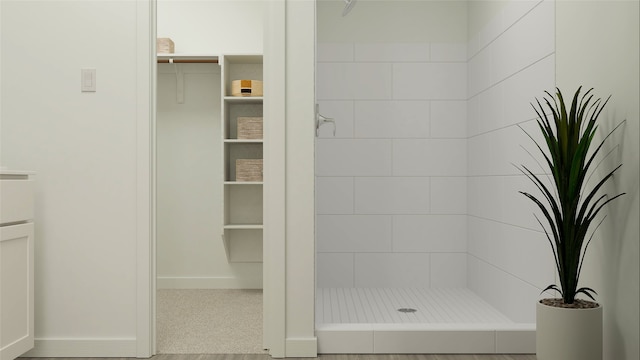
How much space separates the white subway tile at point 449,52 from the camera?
13.0 ft

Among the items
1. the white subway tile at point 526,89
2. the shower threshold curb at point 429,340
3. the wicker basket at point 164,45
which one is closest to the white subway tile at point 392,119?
the white subway tile at point 526,89

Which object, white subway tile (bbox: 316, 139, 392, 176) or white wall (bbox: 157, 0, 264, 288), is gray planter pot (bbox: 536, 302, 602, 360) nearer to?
white subway tile (bbox: 316, 139, 392, 176)

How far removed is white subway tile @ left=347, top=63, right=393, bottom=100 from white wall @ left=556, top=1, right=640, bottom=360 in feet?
5.80

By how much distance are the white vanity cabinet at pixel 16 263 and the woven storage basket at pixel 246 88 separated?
5.87 ft

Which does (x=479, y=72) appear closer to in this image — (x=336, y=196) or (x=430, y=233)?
(x=430, y=233)

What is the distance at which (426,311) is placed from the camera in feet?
10.8

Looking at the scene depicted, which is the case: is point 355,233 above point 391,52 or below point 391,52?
below

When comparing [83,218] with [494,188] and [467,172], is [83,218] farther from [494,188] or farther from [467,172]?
[467,172]

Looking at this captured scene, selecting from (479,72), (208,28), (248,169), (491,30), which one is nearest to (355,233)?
(248,169)

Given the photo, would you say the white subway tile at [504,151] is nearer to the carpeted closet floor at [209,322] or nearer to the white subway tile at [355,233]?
the white subway tile at [355,233]

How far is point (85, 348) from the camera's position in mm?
2582

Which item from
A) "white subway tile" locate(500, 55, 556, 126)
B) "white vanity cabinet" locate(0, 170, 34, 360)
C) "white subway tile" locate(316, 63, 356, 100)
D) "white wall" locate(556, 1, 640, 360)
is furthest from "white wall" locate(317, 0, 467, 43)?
"white vanity cabinet" locate(0, 170, 34, 360)

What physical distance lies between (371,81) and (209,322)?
77.4 inches

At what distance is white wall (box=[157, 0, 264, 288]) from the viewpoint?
168 inches
